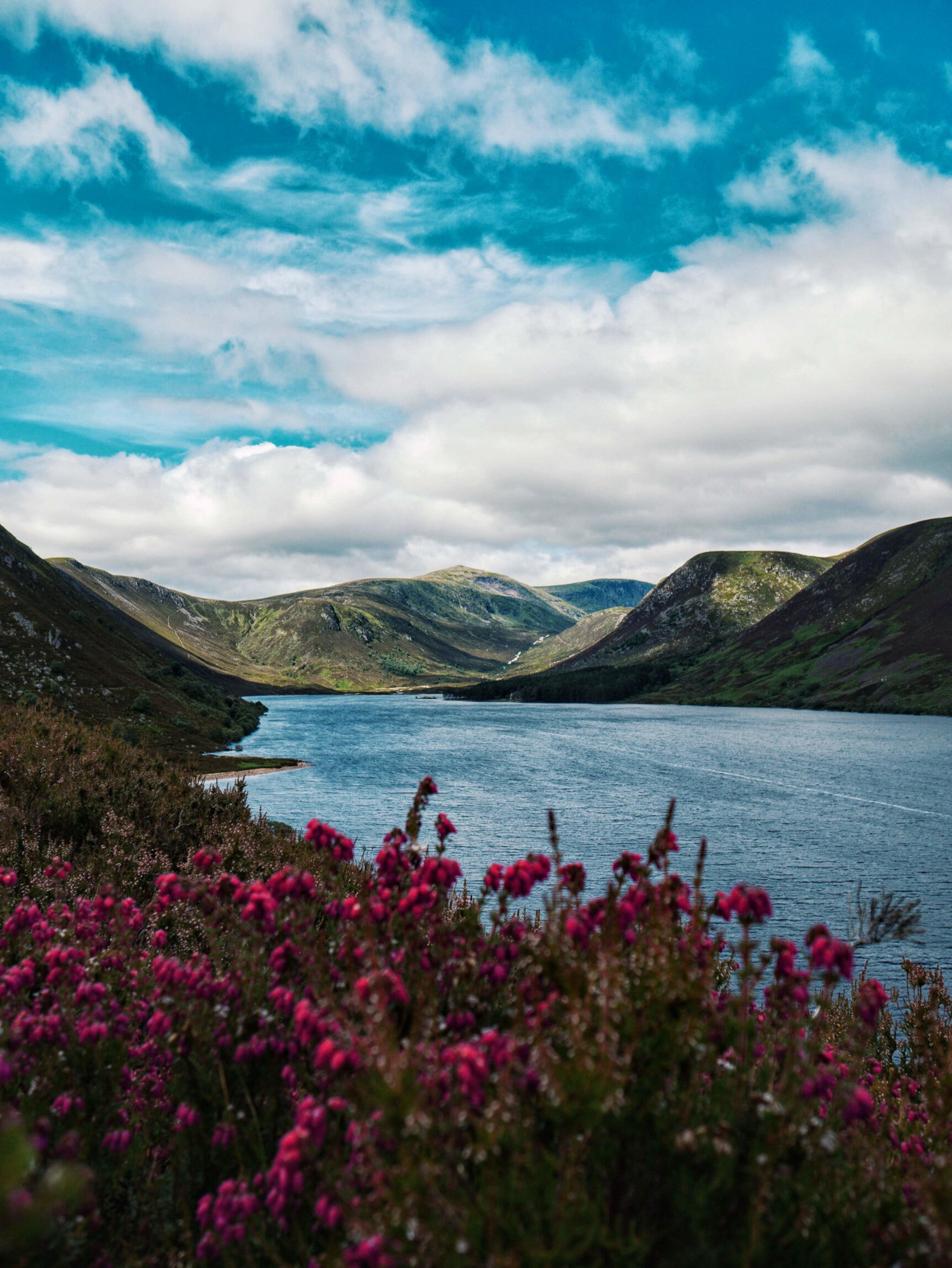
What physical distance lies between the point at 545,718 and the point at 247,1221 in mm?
158678

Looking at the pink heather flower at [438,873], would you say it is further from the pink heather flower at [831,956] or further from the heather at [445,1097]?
the pink heather flower at [831,956]

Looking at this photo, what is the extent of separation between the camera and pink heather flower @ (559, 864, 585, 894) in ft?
17.5

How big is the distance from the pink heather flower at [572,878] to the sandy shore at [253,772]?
50947mm

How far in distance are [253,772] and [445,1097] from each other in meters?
65.8

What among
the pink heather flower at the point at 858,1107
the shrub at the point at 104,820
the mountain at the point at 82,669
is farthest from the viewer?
the mountain at the point at 82,669

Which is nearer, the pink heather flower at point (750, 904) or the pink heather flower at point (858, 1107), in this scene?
the pink heather flower at point (858, 1107)

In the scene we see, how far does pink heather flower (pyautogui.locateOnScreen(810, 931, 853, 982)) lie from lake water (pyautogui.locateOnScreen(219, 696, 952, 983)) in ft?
76.6

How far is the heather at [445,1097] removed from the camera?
3658 mm

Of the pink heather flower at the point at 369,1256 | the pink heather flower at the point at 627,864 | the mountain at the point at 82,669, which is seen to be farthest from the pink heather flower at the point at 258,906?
the mountain at the point at 82,669

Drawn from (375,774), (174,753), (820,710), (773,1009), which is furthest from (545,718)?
(773,1009)

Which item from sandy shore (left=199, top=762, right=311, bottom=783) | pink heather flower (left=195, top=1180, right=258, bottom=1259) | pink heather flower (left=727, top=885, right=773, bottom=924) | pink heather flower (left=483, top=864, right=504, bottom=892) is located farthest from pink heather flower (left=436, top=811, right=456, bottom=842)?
sandy shore (left=199, top=762, right=311, bottom=783)

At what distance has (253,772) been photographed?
65750mm

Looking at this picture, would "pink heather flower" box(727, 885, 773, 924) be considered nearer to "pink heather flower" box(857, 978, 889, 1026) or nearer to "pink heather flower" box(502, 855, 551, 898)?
"pink heather flower" box(857, 978, 889, 1026)

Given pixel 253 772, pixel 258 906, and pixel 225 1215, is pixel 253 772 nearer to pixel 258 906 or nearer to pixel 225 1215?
pixel 258 906
